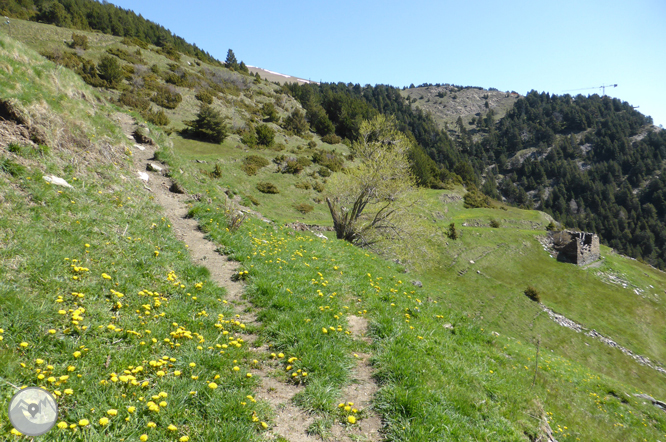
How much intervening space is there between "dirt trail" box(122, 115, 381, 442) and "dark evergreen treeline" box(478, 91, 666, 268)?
134 meters

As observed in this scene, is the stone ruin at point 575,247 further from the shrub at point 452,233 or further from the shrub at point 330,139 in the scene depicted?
the shrub at point 330,139

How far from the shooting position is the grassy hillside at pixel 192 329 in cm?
394

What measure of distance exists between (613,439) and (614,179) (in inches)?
7994

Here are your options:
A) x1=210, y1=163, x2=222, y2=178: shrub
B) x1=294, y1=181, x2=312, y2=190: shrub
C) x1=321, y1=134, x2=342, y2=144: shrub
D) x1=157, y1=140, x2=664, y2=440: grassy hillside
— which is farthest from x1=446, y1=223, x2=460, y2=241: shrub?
x1=321, y1=134, x2=342, y2=144: shrub

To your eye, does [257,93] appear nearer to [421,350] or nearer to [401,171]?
[401,171]

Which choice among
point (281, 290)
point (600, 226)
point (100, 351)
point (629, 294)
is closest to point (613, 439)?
point (281, 290)

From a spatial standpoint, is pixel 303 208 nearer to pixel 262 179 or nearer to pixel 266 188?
pixel 266 188

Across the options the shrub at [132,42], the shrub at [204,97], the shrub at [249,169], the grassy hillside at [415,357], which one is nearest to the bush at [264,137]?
the shrub at [249,169]

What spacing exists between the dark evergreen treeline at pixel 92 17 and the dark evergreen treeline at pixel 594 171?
12758 centimetres

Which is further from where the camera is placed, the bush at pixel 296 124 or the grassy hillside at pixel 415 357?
the bush at pixel 296 124

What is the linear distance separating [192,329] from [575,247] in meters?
54.6

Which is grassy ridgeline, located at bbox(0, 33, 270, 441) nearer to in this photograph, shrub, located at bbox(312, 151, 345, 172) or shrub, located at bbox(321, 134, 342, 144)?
shrub, located at bbox(312, 151, 345, 172)

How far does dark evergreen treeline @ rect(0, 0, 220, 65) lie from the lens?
5631cm

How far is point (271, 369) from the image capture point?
529cm
